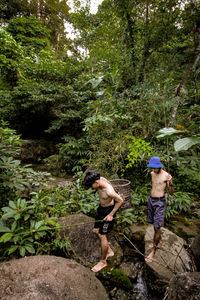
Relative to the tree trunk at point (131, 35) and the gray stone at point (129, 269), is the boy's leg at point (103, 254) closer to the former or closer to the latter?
the gray stone at point (129, 269)

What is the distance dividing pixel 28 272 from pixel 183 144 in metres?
1.98

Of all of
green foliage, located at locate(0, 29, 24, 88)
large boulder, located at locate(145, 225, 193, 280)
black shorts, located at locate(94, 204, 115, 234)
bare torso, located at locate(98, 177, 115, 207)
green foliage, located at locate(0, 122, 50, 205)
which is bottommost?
large boulder, located at locate(145, 225, 193, 280)

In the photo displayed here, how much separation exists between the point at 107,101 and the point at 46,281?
4433mm

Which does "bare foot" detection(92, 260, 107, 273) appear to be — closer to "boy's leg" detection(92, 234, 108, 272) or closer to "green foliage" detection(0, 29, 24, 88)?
"boy's leg" detection(92, 234, 108, 272)

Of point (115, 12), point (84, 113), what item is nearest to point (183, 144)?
point (84, 113)

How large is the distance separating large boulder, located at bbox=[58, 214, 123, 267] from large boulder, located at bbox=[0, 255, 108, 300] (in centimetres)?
57

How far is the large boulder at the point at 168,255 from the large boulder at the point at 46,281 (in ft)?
3.26

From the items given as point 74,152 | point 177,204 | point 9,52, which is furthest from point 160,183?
point 9,52

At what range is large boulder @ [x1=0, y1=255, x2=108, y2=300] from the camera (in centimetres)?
145

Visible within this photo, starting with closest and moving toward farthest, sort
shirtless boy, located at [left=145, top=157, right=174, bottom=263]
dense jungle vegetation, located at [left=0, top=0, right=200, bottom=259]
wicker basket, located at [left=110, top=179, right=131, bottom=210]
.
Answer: shirtless boy, located at [left=145, top=157, right=174, bottom=263] → dense jungle vegetation, located at [left=0, top=0, right=200, bottom=259] → wicker basket, located at [left=110, top=179, right=131, bottom=210]

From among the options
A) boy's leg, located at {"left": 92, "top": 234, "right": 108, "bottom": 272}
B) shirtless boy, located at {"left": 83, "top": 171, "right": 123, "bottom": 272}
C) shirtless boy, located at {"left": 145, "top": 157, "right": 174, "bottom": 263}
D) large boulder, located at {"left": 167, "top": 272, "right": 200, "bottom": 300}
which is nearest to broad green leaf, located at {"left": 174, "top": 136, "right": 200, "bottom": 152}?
large boulder, located at {"left": 167, "top": 272, "right": 200, "bottom": 300}

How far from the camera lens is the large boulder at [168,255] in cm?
227

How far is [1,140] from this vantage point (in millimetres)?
2324

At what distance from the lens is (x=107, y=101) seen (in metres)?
4.89
